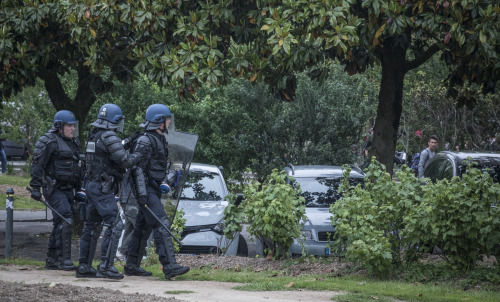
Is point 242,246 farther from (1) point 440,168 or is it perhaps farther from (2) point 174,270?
(1) point 440,168

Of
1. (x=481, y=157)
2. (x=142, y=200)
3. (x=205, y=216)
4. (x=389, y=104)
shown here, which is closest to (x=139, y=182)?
(x=142, y=200)

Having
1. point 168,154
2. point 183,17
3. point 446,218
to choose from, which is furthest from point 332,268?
point 183,17

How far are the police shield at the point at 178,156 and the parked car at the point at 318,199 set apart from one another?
→ 5.74 feet

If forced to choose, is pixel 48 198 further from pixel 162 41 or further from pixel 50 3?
pixel 50 3

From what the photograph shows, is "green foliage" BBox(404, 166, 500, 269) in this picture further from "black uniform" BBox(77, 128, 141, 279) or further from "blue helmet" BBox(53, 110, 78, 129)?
"blue helmet" BBox(53, 110, 78, 129)

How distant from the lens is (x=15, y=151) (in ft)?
140

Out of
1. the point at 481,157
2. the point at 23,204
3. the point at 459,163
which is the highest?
the point at 481,157

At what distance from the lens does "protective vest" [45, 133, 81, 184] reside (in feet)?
30.8

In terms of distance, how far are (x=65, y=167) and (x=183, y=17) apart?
9.90ft

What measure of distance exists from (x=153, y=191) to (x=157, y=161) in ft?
1.19

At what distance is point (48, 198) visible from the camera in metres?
9.38

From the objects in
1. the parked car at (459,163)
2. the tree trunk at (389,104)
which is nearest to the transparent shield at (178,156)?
the tree trunk at (389,104)

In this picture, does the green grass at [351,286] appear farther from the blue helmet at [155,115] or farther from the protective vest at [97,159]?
the blue helmet at [155,115]

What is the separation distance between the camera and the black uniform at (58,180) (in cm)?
921
